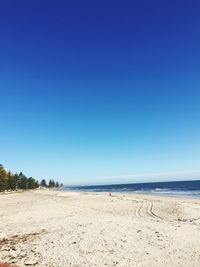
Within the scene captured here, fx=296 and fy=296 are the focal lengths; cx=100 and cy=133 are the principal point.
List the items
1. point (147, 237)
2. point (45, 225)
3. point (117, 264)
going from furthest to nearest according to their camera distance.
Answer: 1. point (45, 225)
2. point (147, 237)
3. point (117, 264)

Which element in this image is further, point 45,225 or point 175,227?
point 45,225

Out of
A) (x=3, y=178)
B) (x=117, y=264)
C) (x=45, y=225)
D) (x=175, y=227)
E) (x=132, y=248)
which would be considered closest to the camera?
(x=117, y=264)

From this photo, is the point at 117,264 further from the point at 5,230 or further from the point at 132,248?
the point at 5,230

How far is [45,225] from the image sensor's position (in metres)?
16.3

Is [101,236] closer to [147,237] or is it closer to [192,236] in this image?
Answer: [147,237]

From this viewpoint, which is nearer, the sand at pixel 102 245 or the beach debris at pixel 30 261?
the beach debris at pixel 30 261

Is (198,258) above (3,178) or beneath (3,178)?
beneath

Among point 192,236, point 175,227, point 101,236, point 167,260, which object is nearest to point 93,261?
point 167,260

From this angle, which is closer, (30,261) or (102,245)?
(30,261)

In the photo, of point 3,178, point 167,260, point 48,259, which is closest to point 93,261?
point 48,259

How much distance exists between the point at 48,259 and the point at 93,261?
1.53m

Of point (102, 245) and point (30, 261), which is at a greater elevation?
point (102, 245)

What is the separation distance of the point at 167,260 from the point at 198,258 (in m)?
1.06

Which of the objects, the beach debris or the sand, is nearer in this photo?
the beach debris
